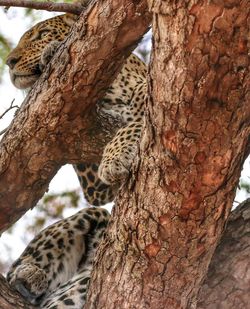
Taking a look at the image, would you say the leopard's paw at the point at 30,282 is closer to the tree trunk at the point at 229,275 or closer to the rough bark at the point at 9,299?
the rough bark at the point at 9,299

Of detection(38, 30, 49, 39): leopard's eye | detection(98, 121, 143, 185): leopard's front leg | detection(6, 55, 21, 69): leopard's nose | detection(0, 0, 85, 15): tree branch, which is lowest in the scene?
detection(98, 121, 143, 185): leopard's front leg

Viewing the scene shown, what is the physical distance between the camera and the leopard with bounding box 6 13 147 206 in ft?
15.3

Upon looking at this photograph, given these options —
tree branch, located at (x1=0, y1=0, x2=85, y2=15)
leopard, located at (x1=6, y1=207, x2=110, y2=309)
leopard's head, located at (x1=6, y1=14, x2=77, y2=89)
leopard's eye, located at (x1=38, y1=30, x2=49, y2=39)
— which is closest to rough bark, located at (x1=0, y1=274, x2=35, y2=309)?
leopard, located at (x1=6, y1=207, x2=110, y2=309)

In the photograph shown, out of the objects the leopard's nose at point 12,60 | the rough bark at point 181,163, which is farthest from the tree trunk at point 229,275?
the leopard's nose at point 12,60

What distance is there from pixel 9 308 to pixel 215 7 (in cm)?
175

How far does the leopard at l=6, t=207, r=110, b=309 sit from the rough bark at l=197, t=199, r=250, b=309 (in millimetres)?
941

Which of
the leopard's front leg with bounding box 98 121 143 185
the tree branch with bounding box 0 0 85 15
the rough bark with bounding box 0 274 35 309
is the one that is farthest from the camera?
the leopard's front leg with bounding box 98 121 143 185

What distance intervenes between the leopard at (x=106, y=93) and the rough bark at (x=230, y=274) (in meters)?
0.89

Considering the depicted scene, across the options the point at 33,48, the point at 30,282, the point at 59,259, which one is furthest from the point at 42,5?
the point at 33,48

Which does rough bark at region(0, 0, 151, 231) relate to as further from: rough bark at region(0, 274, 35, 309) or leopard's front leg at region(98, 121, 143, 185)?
rough bark at region(0, 274, 35, 309)

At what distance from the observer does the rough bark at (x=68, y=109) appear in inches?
148

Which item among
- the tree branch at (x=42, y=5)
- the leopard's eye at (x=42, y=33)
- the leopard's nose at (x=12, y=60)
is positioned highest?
the leopard's eye at (x=42, y=33)

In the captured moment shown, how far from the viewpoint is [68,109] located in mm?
4188

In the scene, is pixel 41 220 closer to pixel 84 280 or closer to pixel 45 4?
pixel 84 280
